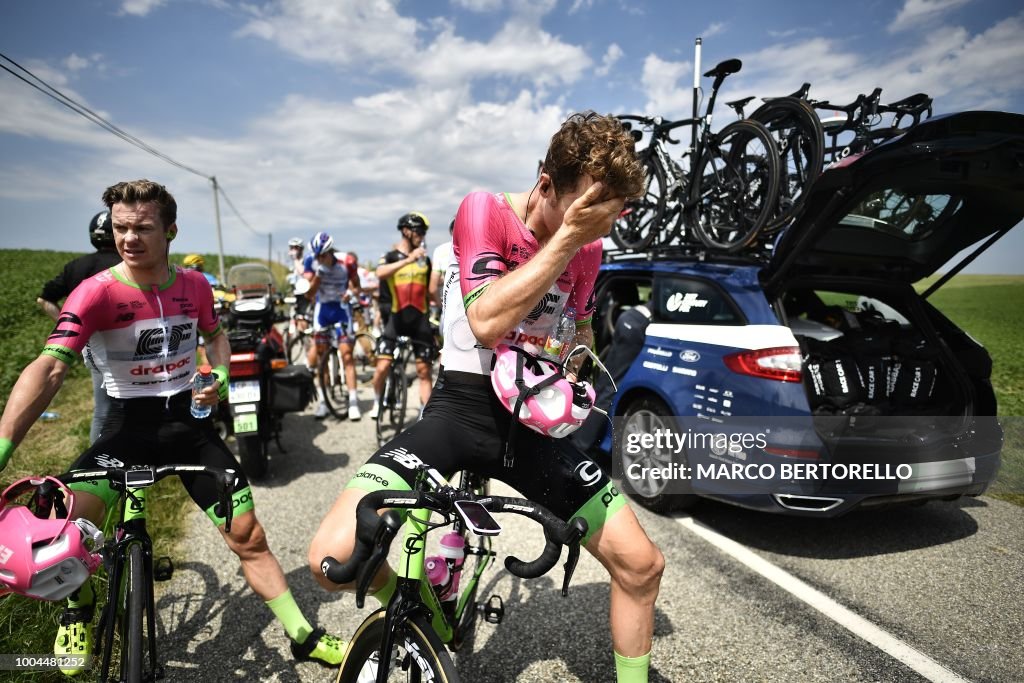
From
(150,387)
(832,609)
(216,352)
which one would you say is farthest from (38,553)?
(832,609)

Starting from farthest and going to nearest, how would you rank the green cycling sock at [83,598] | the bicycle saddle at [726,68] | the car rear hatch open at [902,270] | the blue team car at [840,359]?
the bicycle saddle at [726,68] < the blue team car at [840,359] < the car rear hatch open at [902,270] < the green cycling sock at [83,598]

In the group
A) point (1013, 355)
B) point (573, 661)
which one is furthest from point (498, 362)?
point (1013, 355)

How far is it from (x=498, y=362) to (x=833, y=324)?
4.31 m

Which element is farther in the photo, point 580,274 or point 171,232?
point 171,232

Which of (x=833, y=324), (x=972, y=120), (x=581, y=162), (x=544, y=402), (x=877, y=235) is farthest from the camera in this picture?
(x=833, y=324)

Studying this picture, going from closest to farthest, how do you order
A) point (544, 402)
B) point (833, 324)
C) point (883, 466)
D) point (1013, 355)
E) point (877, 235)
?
point (544, 402)
point (883, 466)
point (877, 235)
point (833, 324)
point (1013, 355)

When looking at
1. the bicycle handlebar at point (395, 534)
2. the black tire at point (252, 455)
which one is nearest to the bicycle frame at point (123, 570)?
the bicycle handlebar at point (395, 534)

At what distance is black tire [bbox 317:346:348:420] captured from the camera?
24.4ft

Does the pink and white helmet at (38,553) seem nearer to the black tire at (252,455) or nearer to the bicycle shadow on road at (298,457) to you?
the black tire at (252,455)

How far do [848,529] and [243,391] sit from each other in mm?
4856

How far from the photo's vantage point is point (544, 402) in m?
1.82

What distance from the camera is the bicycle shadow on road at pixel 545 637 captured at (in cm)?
265

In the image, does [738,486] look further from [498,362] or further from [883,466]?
[498,362]

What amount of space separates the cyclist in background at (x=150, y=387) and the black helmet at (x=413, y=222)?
390cm
